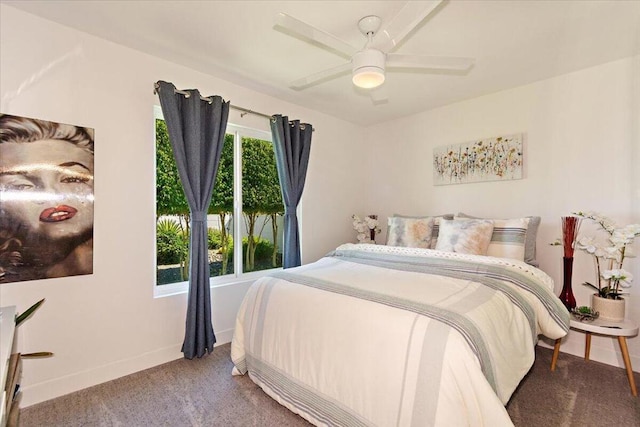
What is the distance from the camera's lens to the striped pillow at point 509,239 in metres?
2.45

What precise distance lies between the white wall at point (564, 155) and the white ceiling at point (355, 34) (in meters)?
0.19

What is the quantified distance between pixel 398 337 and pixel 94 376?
2.12m

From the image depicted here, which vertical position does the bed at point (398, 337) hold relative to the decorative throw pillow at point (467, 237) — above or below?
below

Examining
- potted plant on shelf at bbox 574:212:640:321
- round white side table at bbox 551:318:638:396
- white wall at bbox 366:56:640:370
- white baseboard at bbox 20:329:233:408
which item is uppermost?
white wall at bbox 366:56:640:370

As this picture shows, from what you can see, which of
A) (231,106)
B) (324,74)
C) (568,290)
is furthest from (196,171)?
(568,290)

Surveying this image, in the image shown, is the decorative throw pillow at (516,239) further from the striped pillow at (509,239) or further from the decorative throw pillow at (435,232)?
the decorative throw pillow at (435,232)

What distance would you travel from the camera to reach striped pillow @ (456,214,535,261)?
2.45 m

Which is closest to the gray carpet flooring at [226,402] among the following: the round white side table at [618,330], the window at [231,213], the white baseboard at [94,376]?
the white baseboard at [94,376]

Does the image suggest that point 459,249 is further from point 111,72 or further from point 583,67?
point 111,72

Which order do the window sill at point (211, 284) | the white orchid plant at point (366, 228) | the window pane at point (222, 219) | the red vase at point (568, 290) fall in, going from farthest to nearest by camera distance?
the white orchid plant at point (366, 228) → the window pane at point (222, 219) → the window sill at point (211, 284) → the red vase at point (568, 290)

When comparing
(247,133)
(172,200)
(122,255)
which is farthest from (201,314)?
(247,133)

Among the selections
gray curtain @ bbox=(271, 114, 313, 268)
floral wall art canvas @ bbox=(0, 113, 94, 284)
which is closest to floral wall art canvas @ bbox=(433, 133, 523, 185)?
gray curtain @ bbox=(271, 114, 313, 268)

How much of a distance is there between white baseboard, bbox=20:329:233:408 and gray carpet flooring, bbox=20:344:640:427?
0.04 m

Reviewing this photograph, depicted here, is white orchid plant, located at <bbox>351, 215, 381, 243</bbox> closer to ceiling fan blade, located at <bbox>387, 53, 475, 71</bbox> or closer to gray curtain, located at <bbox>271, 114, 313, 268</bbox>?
gray curtain, located at <bbox>271, 114, 313, 268</bbox>
